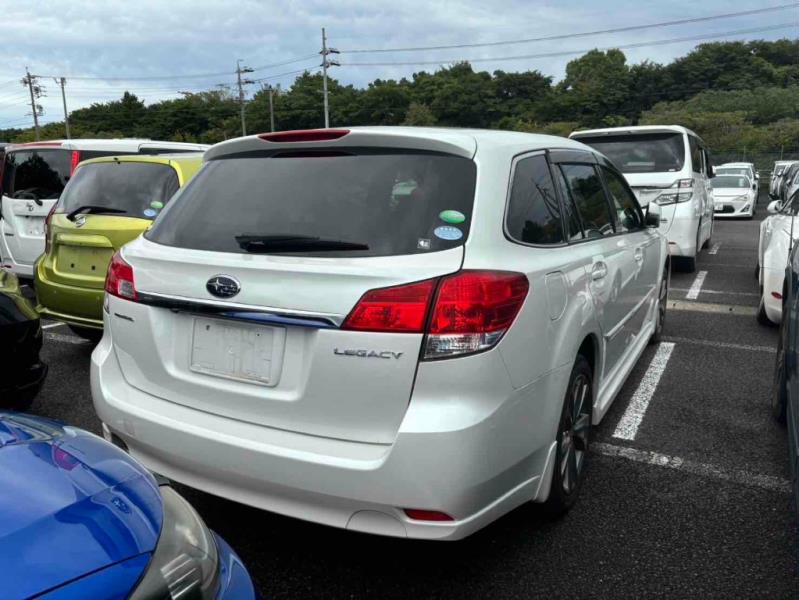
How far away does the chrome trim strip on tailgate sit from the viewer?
6.72 ft

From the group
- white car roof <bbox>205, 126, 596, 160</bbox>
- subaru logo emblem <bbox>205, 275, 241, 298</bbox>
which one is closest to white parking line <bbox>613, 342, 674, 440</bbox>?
white car roof <bbox>205, 126, 596, 160</bbox>

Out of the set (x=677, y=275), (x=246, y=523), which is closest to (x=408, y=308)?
(x=246, y=523)

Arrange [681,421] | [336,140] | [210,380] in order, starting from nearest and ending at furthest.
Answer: [210,380] → [336,140] → [681,421]

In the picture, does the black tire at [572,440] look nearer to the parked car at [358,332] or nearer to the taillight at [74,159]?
the parked car at [358,332]

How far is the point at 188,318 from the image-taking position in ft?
7.58

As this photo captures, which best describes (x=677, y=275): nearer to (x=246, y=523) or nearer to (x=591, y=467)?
(x=591, y=467)

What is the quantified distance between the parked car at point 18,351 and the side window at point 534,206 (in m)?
2.61

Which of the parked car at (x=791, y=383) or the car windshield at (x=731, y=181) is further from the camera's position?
the car windshield at (x=731, y=181)

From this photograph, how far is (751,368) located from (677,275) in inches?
174

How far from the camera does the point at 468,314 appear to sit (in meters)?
2.04

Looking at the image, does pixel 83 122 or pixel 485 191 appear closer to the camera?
pixel 485 191

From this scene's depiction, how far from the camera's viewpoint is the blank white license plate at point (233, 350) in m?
2.16

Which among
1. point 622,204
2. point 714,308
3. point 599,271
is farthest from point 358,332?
point 714,308

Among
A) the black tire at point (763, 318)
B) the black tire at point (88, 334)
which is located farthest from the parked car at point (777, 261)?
the black tire at point (88, 334)
